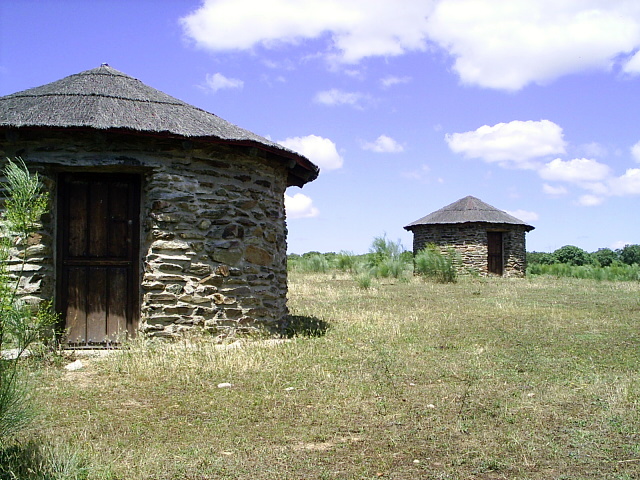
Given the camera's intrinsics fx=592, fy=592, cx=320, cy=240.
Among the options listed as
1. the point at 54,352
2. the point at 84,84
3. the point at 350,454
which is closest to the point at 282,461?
the point at 350,454

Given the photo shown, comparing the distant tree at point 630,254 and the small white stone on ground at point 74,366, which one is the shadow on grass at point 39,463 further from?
the distant tree at point 630,254

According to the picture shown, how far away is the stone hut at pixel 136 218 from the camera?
24.4 ft

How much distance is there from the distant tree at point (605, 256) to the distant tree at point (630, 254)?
2.01 feet

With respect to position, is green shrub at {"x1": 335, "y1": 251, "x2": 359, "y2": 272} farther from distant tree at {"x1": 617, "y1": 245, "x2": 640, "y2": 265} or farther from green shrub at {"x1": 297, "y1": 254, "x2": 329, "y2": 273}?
distant tree at {"x1": 617, "y1": 245, "x2": 640, "y2": 265}

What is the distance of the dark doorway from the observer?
25422 millimetres

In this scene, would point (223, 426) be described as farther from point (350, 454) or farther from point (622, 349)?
point (622, 349)

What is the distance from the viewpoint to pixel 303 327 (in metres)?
9.55

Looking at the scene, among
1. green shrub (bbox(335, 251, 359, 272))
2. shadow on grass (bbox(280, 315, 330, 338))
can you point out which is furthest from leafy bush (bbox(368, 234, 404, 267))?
shadow on grass (bbox(280, 315, 330, 338))

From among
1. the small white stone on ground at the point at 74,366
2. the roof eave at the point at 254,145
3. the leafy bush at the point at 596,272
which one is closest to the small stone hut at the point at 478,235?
the leafy bush at the point at 596,272

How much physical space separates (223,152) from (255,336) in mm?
2593

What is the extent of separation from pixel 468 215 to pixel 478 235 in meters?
0.93

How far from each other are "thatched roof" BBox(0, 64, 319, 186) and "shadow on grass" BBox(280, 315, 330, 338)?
255 cm

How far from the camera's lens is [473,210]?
82.8ft

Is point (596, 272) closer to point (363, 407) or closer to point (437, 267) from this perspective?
point (437, 267)
